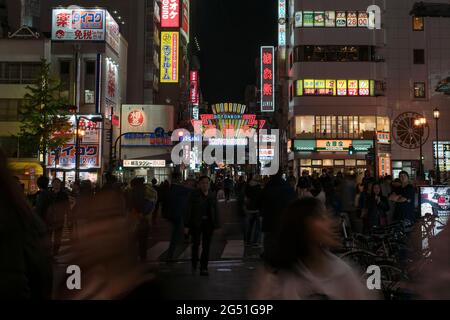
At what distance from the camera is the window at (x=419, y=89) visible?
58375mm

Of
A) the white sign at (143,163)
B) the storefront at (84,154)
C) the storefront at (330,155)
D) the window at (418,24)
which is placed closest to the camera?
Answer: the storefront at (84,154)

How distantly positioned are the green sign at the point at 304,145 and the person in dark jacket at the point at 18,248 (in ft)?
179

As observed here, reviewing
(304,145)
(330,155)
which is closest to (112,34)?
(304,145)

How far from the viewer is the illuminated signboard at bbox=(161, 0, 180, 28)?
65.1 m

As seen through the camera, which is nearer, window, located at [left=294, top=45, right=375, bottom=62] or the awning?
the awning

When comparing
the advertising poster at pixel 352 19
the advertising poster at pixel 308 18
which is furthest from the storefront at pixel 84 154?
the advertising poster at pixel 352 19

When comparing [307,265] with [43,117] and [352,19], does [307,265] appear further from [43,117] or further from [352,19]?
[352,19]

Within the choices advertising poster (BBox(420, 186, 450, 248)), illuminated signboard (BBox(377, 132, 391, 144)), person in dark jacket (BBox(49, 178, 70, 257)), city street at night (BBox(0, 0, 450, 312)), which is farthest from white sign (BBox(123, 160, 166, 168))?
advertising poster (BBox(420, 186, 450, 248))

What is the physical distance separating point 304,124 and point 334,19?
1124 cm

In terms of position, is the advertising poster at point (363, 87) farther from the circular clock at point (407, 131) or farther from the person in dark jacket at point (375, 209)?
the person in dark jacket at point (375, 209)

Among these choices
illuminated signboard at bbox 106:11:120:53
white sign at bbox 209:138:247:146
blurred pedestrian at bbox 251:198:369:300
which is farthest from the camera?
white sign at bbox 209:138:247:146

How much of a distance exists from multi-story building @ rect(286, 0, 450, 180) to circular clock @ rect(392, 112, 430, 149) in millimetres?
100

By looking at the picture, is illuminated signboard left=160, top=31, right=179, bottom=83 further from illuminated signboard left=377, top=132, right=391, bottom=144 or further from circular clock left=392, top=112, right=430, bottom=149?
circular clock left=392, top=112, right=430, bottom=149
